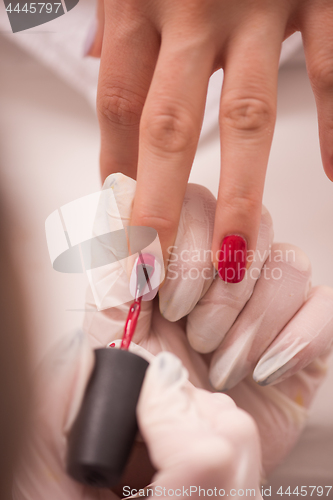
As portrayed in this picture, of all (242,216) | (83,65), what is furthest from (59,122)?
(242,216)

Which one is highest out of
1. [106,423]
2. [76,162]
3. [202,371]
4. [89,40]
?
[89,40]

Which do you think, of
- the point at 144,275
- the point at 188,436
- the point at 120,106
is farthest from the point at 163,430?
the point at 120,106

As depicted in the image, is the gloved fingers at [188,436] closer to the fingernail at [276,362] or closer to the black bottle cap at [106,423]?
the black bottle cap at [106,423]

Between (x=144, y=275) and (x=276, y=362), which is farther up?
(x=144, y=275)

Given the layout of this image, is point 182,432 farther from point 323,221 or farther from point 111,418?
point 323,221

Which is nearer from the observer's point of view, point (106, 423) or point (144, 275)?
point (106, 423)

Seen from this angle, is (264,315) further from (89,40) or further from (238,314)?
(89,40)

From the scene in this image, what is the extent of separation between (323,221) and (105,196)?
497 millimetres

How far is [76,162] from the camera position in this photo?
734 millimetres

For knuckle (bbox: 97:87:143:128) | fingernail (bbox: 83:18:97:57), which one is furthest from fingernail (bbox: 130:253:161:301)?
fingernail (bbox: 83:18:97:57)

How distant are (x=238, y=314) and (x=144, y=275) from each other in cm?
17

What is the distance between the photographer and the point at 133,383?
29 centimetres

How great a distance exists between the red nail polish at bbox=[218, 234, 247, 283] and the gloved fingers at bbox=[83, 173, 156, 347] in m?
0.12

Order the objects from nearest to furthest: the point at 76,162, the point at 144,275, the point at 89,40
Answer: the point at 144,275 → the point at 76,162 → the point at 89,40
